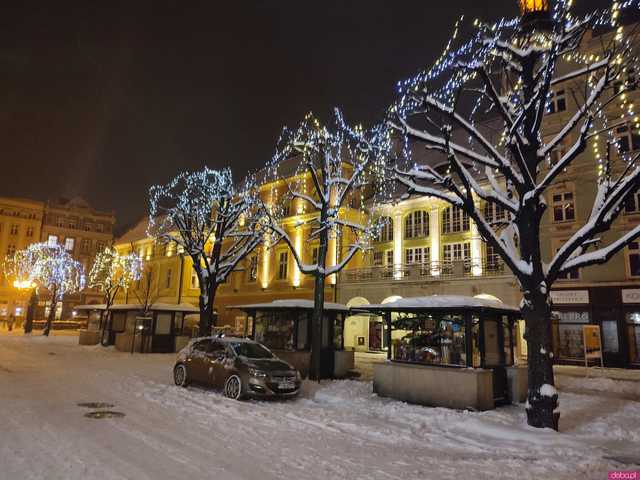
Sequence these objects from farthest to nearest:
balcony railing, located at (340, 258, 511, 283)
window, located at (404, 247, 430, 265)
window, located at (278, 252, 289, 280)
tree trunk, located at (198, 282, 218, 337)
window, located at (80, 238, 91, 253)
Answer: window, located at (80, 238, 91, 253)
window, located at (278, 252, 289, 280)
window, located at (404, 247, 430, 265)
balcony railing, located at (340, 258, 511, 283)
tree trunk, located at (198, 282, 218, 337)

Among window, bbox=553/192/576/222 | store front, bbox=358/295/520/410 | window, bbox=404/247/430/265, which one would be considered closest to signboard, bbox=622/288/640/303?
window, bbox=553/192/576/222

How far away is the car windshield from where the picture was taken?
13.2 m

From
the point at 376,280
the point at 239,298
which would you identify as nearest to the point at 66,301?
the point at 239,298

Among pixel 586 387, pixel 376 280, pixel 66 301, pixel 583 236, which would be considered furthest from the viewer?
pixel 66 301

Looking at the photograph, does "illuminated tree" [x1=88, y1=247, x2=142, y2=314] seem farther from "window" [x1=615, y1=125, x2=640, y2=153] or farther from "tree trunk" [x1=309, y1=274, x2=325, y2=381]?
"window" [x1=615, y1=125, x2=640, y2=153]

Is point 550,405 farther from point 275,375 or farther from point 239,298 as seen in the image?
point 239,298

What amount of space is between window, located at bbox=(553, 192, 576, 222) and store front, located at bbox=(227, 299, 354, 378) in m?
16.2

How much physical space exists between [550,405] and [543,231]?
2028cm

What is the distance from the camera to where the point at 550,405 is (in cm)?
952

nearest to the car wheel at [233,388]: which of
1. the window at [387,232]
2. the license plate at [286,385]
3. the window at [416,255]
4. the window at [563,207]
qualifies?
the license plate at [286,385]

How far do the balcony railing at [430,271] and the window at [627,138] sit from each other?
938cm

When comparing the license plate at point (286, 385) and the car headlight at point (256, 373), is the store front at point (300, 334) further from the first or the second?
the car headlight at point (256, 373)

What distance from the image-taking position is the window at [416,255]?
3222cm

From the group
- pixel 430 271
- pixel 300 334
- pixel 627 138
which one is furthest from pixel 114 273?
pixel 627 138
